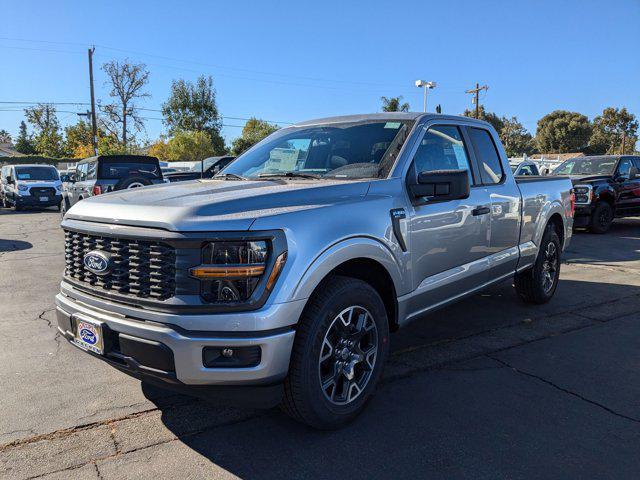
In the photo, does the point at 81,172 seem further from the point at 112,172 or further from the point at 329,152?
the point at 329,152

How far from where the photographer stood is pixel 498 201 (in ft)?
14.7

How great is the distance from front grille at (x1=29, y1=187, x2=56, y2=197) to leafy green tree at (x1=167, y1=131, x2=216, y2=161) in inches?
1089

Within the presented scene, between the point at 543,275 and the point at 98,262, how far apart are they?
15.3 feet

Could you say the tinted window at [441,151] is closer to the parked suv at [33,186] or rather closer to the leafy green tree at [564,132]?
the parked suv at [33,186]

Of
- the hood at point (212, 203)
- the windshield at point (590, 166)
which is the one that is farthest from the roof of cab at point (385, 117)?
the windshield at point (590, 166)

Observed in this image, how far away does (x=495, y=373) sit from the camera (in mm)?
3834

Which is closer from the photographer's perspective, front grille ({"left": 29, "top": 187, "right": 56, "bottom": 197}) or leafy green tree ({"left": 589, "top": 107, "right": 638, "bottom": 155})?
front grille ({"left": 29, "top": 187, "right": 56, "bottom": 197})

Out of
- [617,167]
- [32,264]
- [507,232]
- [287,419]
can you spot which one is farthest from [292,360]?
[617,167]

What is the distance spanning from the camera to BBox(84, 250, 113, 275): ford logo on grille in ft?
8.97

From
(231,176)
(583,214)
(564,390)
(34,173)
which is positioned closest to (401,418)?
(564,390)

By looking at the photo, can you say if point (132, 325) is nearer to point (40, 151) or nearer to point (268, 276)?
point (268, 276)

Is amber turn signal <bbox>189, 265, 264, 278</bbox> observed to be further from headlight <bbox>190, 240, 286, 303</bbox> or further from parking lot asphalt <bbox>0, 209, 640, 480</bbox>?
parking lot asphalt <bbox>0, 209, 640, 480</bbox>

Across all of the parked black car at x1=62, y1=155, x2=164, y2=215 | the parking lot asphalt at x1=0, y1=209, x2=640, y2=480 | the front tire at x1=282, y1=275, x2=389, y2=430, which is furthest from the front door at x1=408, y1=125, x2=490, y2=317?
the parked black car at x1=62, y1=155, x2=164, y2=215

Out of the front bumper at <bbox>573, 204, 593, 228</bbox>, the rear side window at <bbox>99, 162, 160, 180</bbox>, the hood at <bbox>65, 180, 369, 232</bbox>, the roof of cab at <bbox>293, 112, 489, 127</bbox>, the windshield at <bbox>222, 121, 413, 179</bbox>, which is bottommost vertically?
the front bumper at <bbox>573, 204, 593, 228</bbox>
